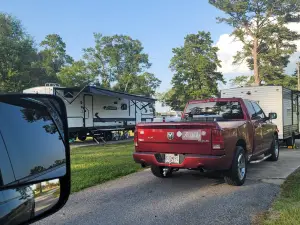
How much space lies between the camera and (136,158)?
6.75 metres

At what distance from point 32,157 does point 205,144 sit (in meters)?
4.70

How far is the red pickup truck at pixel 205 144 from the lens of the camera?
19.4 feet

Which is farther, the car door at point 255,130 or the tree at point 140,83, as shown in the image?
the tree at point 140,83

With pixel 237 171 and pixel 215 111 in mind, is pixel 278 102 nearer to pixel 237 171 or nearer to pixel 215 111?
pixel 215 111

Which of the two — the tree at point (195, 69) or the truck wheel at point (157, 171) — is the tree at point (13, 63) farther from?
the truck wheel at point (157, 171)

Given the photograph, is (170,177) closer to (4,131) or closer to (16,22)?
(4,131)

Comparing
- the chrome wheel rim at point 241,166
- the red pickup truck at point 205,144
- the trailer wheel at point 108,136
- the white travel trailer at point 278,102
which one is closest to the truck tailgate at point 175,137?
the red pickup truck at point 205,144

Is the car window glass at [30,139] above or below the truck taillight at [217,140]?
above

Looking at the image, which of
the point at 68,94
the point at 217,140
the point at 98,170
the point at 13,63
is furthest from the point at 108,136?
the point at 13,63

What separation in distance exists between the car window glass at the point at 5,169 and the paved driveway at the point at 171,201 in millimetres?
3324

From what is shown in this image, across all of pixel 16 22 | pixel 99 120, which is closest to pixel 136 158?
pixel 99 120

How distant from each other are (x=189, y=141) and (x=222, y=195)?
44.6 inches

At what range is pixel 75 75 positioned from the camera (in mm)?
50750

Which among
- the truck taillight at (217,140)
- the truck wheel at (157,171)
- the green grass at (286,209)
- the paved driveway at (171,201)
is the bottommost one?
the paved driveway at (171,201)
